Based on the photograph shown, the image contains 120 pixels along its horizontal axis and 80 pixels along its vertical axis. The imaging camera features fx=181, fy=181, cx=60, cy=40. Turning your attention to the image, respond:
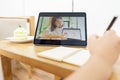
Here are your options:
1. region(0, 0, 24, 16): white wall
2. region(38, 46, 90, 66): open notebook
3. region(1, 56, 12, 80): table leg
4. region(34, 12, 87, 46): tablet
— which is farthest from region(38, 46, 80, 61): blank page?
region(0, 0, 24, 16): white wall

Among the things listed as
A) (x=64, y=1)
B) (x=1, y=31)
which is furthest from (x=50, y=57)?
(x=64, y=1)

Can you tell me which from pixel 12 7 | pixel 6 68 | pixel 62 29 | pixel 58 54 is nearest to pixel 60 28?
pixel 62 29

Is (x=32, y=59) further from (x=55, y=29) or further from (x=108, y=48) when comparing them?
(x=108, y=48)

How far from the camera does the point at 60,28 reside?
93 centimetres

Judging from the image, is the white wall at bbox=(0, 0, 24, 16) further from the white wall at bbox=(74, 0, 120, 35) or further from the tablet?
the tablet

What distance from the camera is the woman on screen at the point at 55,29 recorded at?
935 millimetres

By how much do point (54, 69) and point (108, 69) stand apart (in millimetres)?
260

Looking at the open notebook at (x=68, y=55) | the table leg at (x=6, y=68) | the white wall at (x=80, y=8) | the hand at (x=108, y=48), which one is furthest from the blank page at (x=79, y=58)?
the white wall at (x=80, y=8)

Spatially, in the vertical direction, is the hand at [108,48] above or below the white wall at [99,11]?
below

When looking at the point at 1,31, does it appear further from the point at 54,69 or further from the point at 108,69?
the point at 108,69

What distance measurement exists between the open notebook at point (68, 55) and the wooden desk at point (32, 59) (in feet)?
0.06

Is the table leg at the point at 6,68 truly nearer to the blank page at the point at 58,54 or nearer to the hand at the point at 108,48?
the blank page at the point at 58,54

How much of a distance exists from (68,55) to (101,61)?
279 mm

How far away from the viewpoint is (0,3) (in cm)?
307
